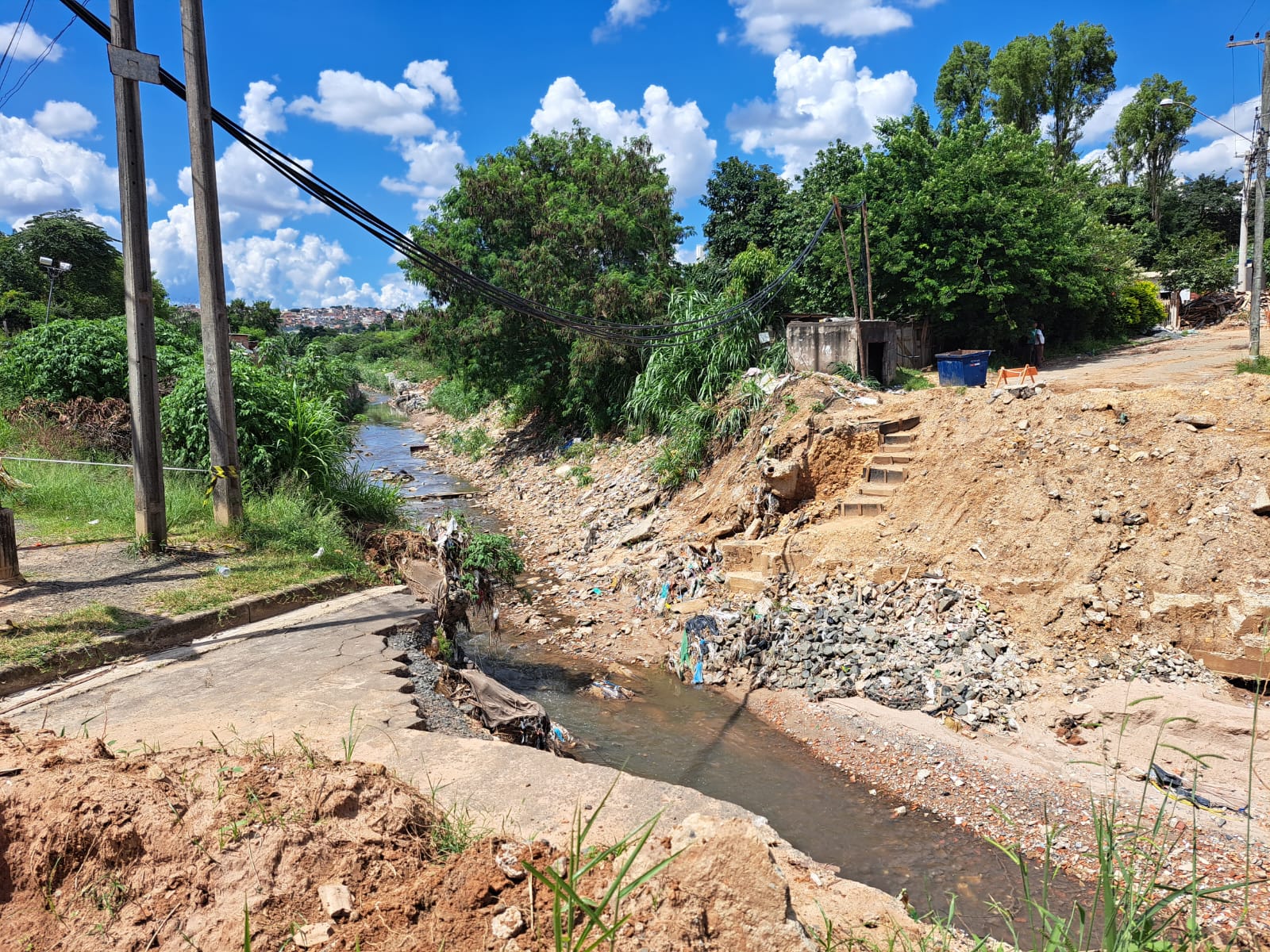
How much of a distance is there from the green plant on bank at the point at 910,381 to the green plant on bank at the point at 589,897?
Result: 39.0 ft

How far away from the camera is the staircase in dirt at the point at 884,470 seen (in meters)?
9.69

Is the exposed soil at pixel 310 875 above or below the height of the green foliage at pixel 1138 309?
below

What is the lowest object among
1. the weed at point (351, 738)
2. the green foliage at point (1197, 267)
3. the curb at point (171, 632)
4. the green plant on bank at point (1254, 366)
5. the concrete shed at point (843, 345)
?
the weed at point (351, 738)

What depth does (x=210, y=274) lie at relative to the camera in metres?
6.53

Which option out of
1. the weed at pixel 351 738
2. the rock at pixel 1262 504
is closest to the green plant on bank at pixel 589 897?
the weed at pixel 351 738

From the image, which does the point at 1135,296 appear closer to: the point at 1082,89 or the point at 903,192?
the point at 903,192

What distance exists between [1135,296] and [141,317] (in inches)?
907

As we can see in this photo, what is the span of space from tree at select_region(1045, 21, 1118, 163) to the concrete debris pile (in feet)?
91.9

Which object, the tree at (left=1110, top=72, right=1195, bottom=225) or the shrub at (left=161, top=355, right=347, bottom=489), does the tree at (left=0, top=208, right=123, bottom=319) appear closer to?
the shrub at (left=161, top=355, right=347, bottom=489)

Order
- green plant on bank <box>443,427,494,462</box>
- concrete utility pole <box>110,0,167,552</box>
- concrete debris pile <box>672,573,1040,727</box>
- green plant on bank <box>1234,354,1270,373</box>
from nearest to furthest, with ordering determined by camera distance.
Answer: concrete utility pole <box>110,0,167,552</box> → concrete debris pile <box>672,573,1040,727</box> → green plant on bank <box>1234,354,1270,373</box> → green plant on bank <box>443,427,494,462</box>

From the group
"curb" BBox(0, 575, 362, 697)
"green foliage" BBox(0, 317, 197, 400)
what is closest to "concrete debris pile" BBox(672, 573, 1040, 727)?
"curb" BBox(0, 575, 362, 697)

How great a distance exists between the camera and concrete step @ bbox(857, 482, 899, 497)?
9.69m

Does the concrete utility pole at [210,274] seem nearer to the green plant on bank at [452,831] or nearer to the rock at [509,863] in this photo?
the green plant on bank at [452,831]

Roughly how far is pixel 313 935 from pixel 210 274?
598 centimetres
